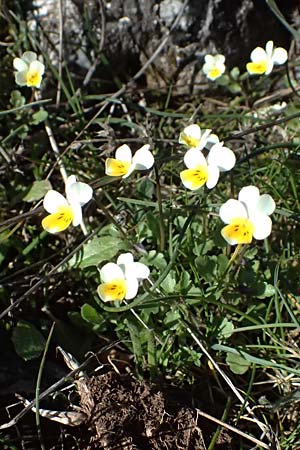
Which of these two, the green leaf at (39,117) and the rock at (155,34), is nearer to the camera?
the green leaf at (39,117)

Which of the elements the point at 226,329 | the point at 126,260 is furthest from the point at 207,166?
the point at 226,329

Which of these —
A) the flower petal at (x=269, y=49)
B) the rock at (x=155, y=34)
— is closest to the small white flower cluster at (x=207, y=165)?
the flower petal at (x=269, y=49)

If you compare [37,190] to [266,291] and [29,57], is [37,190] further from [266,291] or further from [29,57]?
[266,291]

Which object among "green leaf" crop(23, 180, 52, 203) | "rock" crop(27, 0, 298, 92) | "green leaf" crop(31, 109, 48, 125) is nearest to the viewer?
"green leaf" crop(23, 180, 52, 203)

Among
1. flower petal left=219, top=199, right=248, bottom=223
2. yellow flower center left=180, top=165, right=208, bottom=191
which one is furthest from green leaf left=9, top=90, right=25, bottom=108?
flower petal left=219, top=199, right=248, bottom=223

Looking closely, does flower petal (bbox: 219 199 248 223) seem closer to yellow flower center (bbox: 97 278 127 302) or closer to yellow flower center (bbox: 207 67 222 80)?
yellow flower center (bbox: 97 278 127 302)

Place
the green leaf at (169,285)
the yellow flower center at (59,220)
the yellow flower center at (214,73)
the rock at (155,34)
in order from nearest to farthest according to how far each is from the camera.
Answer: the yellow flower center at (59,220) < the green leaf at (169,285) < the yellow flower center at (214,73) < the rock at (155,34)

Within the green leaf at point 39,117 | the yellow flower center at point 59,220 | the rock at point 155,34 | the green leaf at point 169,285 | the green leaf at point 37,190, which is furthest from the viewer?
the rock at point 155,34

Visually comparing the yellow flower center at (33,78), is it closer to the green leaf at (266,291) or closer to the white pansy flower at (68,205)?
the white pansy flower at (68,205)
